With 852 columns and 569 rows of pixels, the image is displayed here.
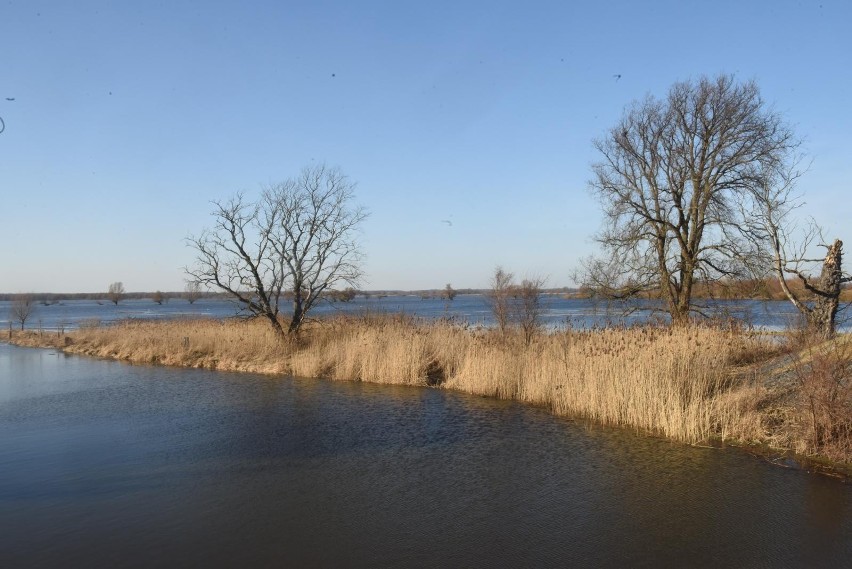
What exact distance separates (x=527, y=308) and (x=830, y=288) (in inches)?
275

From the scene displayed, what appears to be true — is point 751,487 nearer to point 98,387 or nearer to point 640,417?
point 640,417

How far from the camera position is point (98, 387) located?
51.7 feet

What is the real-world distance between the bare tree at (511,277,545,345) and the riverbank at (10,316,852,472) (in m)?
0.59

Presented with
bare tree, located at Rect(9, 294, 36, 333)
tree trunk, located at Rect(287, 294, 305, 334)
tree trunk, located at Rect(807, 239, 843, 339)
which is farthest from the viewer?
bare tree, located at Rect(9, 294, 36, 333)

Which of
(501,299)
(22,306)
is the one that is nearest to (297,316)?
(501,299)

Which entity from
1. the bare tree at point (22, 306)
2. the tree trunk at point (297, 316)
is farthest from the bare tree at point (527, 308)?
the bare tree at point (22, 306)

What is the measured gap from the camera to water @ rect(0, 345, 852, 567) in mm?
5625

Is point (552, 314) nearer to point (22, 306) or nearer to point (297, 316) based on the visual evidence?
point (297, 316)

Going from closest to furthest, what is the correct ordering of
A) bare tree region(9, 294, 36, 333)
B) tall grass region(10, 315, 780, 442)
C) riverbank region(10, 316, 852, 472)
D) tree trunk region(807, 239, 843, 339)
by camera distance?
riverbank region(10, 316, 852, 472) < tall grass region(10, 315, 780, 442) < tree trunk region(807, 239, 843, 339) < bare tree region(9, 294, 36, 333)

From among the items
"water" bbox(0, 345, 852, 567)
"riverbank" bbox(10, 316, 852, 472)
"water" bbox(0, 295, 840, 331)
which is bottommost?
"water" bbox(0, 345, 852, 567)

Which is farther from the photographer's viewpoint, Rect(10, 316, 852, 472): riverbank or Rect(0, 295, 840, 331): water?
Rect(0, 295, 840, 331): water

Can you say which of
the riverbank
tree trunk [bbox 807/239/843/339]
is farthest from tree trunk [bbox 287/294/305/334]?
tree trunk [bbox 807/239/843/339]

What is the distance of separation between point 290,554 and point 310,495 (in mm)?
1555

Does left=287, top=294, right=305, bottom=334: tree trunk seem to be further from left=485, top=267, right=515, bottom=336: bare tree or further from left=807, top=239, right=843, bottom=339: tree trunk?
left=807, top=239, right=843, bottom=339: tree trunk
